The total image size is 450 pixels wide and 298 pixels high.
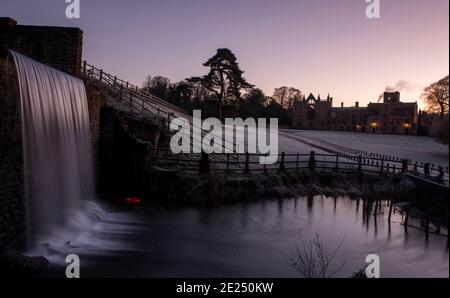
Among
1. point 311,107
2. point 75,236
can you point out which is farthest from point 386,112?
point 75,236

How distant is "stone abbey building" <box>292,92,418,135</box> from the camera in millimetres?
92188

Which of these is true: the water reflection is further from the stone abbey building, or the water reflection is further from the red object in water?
the stone abbey building

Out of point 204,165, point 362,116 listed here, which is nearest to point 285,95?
point 362,116

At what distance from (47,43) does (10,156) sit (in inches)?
302

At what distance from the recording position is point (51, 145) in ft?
39.3

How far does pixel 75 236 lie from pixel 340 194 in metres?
14.5

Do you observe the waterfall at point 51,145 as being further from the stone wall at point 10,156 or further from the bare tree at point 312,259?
the bare tree at point 312,259

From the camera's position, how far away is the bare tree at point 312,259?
923cm

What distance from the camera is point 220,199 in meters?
18.4

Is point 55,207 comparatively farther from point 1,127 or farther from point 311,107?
point 311,107

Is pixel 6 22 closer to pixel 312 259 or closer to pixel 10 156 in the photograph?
pixel 10 156

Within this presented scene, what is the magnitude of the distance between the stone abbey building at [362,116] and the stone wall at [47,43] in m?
78.9

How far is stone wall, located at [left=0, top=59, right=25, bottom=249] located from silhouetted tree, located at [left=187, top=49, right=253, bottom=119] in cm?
3551

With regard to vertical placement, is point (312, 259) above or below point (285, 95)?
below
